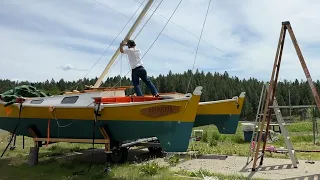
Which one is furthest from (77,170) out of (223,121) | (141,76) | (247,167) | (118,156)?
(223,121)

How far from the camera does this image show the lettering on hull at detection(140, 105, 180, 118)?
8062mm

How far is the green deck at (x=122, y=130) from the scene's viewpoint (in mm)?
8055

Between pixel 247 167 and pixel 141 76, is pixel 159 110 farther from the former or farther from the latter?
pixel 247 167

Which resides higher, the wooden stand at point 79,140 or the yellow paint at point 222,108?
the yellow paint at point 222,108

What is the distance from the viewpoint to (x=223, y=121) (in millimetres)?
11352

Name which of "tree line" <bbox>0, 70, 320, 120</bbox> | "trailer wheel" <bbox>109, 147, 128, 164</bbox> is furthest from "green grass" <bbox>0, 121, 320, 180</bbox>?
"tree line" <bbox>0, 70, 320, 120</bbox>

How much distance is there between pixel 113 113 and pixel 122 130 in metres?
0.51

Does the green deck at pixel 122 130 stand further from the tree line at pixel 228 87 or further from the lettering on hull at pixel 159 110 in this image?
the tree line at pixel 228 87

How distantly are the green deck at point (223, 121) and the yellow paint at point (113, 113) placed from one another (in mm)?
3406

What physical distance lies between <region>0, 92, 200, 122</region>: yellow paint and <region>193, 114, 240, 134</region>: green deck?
341 cm

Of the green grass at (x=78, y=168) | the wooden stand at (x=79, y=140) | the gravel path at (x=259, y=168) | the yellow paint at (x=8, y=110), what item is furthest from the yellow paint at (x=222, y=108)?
the yellow paint at (x=8, y=110)

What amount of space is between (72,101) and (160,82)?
93450 millimetres

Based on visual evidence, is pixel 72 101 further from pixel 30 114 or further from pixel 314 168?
pixel 314 168

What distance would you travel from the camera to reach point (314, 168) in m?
8.14
